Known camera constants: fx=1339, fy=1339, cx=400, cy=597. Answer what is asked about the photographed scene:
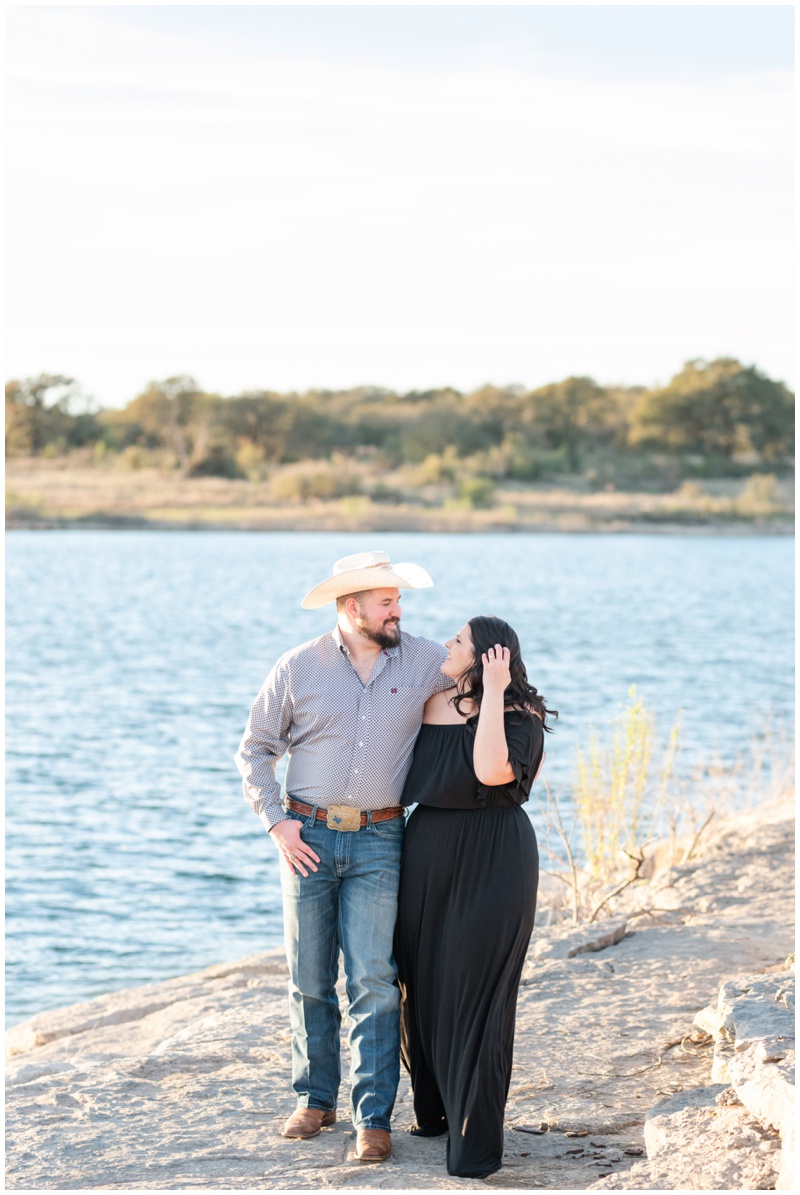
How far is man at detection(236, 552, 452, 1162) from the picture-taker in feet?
13.8

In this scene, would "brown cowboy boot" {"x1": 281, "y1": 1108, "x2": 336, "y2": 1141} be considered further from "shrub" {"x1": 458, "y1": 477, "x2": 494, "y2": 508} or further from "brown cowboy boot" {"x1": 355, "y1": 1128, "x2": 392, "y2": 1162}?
"shrub" {"x1": 458, "y1": 477, "x2": 494, "y2": 508}

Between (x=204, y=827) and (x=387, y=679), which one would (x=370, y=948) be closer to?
(x=387, y=679)

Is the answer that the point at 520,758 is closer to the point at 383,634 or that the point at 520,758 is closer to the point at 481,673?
the point at 481,673

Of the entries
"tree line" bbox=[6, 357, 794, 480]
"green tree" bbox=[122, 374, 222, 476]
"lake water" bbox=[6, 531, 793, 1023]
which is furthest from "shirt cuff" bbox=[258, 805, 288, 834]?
"green tree" bbox=[122, 374, 222, 476]

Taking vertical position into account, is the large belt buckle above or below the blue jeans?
above

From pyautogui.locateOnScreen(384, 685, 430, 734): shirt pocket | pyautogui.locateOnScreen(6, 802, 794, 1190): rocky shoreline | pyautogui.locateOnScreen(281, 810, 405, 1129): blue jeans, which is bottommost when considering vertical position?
pyautogui.locateOnScreen(6, 802, 794, 1190): rocky shoreline

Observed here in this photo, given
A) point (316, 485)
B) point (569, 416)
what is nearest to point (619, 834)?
point (316, 485)

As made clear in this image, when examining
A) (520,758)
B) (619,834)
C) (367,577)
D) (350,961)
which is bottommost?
(619,834)

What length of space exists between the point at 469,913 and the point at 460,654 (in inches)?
31.3

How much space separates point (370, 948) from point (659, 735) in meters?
12.6

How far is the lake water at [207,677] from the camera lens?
33.3 feet

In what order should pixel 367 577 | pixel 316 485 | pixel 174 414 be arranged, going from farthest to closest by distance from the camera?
pixel 174 414 < pixel 316 485 < pixel 367 577

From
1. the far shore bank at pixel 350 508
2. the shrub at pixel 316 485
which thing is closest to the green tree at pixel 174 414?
the far shore bank at pixel 350 508

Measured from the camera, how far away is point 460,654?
4.18m
